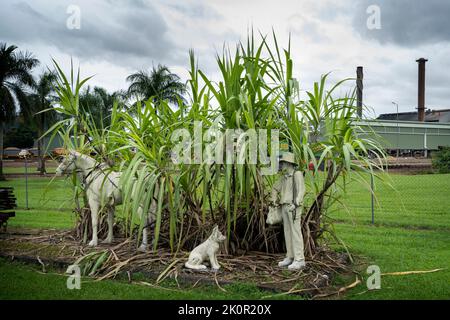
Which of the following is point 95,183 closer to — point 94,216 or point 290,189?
point 94,216

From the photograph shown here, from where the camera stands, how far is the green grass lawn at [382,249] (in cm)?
468

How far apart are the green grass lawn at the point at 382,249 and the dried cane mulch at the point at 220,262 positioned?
0.79 feet

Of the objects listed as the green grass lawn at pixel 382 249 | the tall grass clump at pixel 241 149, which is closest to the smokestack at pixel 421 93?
the green grass lawn at pixel 382 249

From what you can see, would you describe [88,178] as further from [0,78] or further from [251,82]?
[0,78]

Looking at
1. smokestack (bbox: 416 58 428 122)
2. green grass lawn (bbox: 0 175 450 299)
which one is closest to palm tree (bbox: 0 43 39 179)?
green grass lawn (bbox: 0 175 450 299)

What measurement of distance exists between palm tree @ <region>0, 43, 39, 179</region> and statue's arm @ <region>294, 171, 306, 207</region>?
78.8 feet

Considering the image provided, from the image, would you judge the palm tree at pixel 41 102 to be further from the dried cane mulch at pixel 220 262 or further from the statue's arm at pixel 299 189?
the statue's arm at pixel 299 189

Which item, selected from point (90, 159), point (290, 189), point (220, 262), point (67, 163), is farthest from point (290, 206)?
point (67, 163)

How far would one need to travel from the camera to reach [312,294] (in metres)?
4.54

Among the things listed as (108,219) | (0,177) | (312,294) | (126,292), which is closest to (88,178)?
(108,219)

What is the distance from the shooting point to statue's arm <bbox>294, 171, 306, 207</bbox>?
504cm

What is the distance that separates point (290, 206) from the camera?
507cm

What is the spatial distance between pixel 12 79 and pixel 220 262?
25039mm

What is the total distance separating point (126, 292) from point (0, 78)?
2489 cm
